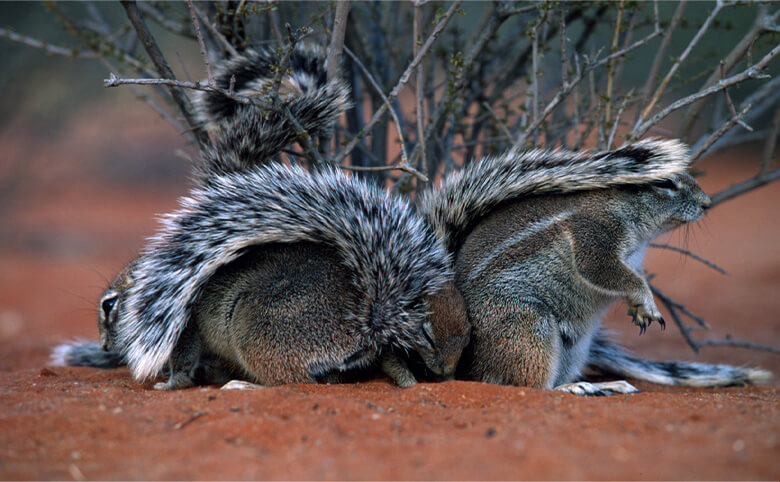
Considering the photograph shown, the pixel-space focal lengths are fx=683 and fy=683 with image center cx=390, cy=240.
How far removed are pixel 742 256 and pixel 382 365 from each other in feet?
39.3

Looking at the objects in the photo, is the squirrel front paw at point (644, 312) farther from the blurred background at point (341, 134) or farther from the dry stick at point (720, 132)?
the dry stick at point (720, 132)

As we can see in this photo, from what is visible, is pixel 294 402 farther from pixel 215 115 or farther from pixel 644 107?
pixel 644 107

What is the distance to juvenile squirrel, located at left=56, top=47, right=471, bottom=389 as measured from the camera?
417 cm

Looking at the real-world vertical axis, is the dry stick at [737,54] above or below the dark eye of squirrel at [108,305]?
above

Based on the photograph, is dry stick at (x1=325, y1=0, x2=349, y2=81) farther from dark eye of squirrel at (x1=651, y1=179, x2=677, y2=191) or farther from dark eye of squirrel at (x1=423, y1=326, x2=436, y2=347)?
dark eye of squirrel at (x1=651, y1=179, x2=677, y2=191)

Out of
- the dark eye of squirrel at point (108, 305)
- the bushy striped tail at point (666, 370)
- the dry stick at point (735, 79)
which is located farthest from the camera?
the bushy striped tail at point (666, 370)

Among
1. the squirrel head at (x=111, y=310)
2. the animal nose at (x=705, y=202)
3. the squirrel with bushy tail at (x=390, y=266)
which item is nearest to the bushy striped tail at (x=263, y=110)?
the squirrel with bushy tail at (x=390, y=266)

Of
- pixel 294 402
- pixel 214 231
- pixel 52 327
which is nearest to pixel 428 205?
pixel 214 231

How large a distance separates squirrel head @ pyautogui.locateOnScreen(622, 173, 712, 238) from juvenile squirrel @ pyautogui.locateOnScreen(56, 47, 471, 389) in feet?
4.42

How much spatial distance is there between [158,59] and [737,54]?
174 inches

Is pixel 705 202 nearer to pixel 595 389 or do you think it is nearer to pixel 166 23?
pixel 595 389

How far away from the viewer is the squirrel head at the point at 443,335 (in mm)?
4188

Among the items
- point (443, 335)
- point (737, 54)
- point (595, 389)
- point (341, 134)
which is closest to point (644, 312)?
point (595, 389)

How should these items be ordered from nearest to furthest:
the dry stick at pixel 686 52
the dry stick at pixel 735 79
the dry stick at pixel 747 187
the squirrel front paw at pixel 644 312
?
the squirrel front paw at pixel 644 312 < the dry stick at pixel 735 79 < the dry stick at pixel 686 52 < the dry stick at pixel 747 187
